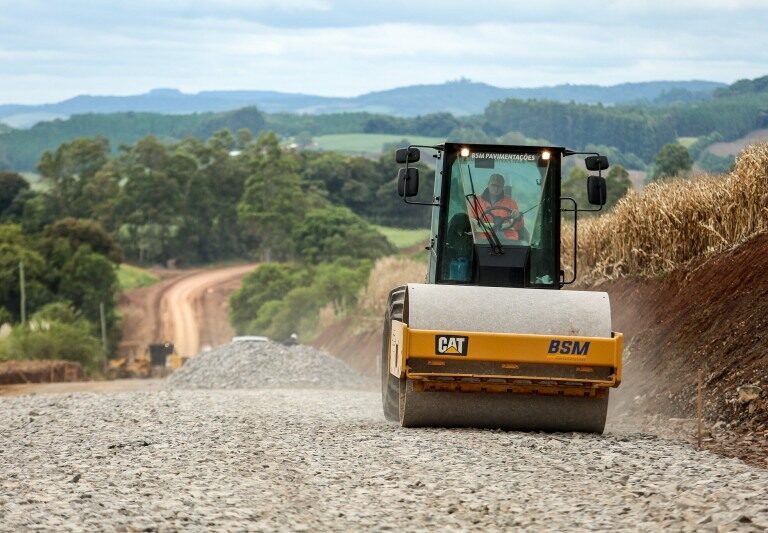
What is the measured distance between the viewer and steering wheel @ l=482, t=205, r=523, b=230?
16531 millimetres

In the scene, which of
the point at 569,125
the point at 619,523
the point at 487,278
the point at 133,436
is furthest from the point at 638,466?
the point at 569,125

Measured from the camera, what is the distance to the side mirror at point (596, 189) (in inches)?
618

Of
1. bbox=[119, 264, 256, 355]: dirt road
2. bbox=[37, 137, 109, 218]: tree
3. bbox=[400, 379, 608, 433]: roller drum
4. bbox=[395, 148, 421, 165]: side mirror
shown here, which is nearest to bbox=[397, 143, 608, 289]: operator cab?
bbox=[395, 148, 421, 165]: side mirror

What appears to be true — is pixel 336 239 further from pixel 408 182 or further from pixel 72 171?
pixel 408 182

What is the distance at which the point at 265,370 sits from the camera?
3622 cm

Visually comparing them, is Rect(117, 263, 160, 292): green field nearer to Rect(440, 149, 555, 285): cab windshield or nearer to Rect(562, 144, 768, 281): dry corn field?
Rect(562, 144, 768, 281): dry corn field

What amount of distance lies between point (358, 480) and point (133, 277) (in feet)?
376

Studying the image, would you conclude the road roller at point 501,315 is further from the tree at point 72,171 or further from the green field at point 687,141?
the tree at point 72,171

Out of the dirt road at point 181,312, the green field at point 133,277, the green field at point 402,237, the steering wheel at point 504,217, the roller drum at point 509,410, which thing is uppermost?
the steering wheel at point 504,217

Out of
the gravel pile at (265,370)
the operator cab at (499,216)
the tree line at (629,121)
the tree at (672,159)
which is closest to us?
the operator cab at (499,216)

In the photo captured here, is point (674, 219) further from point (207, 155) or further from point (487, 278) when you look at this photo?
point (207, 155)

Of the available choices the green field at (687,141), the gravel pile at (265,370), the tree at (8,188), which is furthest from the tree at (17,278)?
the gravel pile at (265,370)

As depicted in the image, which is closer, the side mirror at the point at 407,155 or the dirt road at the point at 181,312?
the side mirror at the point at 407,155

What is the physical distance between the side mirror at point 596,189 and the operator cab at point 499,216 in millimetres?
776
